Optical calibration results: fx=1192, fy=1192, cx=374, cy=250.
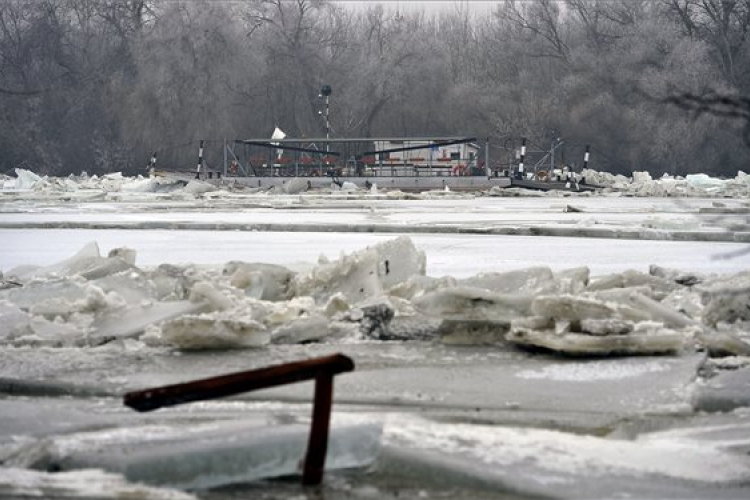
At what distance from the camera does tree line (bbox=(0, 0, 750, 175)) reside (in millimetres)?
47906

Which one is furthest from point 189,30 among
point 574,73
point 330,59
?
point 574,73

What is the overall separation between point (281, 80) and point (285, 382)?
49.5 m

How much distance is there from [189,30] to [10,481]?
47.7 metres

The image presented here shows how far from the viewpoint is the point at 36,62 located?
52656mm

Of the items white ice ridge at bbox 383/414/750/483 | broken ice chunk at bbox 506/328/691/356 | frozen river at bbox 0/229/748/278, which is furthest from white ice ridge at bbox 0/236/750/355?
frozen river at bbox 0/229/748/278

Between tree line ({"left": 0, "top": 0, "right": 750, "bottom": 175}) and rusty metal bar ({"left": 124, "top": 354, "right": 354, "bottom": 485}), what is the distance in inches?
1711

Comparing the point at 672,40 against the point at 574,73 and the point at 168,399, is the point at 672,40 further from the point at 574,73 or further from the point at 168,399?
the point at 168,399

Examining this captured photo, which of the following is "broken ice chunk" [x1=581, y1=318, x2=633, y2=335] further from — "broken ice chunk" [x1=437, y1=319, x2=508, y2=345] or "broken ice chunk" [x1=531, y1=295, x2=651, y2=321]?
"broken ice chunk" [x1=437, y1=319, x2=508, y2=345]

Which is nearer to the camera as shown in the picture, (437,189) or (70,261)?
(70,261)

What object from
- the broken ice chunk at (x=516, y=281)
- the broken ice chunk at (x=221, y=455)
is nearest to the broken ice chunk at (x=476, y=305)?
the broken ice chunk at (x=516, y=281)

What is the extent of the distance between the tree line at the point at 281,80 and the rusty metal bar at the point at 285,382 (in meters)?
43.5

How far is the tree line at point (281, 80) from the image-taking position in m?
47.9

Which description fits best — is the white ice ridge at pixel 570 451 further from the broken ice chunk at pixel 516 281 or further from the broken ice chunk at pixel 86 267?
the broken ice chunk at pixel 86 267

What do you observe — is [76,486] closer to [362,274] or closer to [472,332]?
[472,332]
